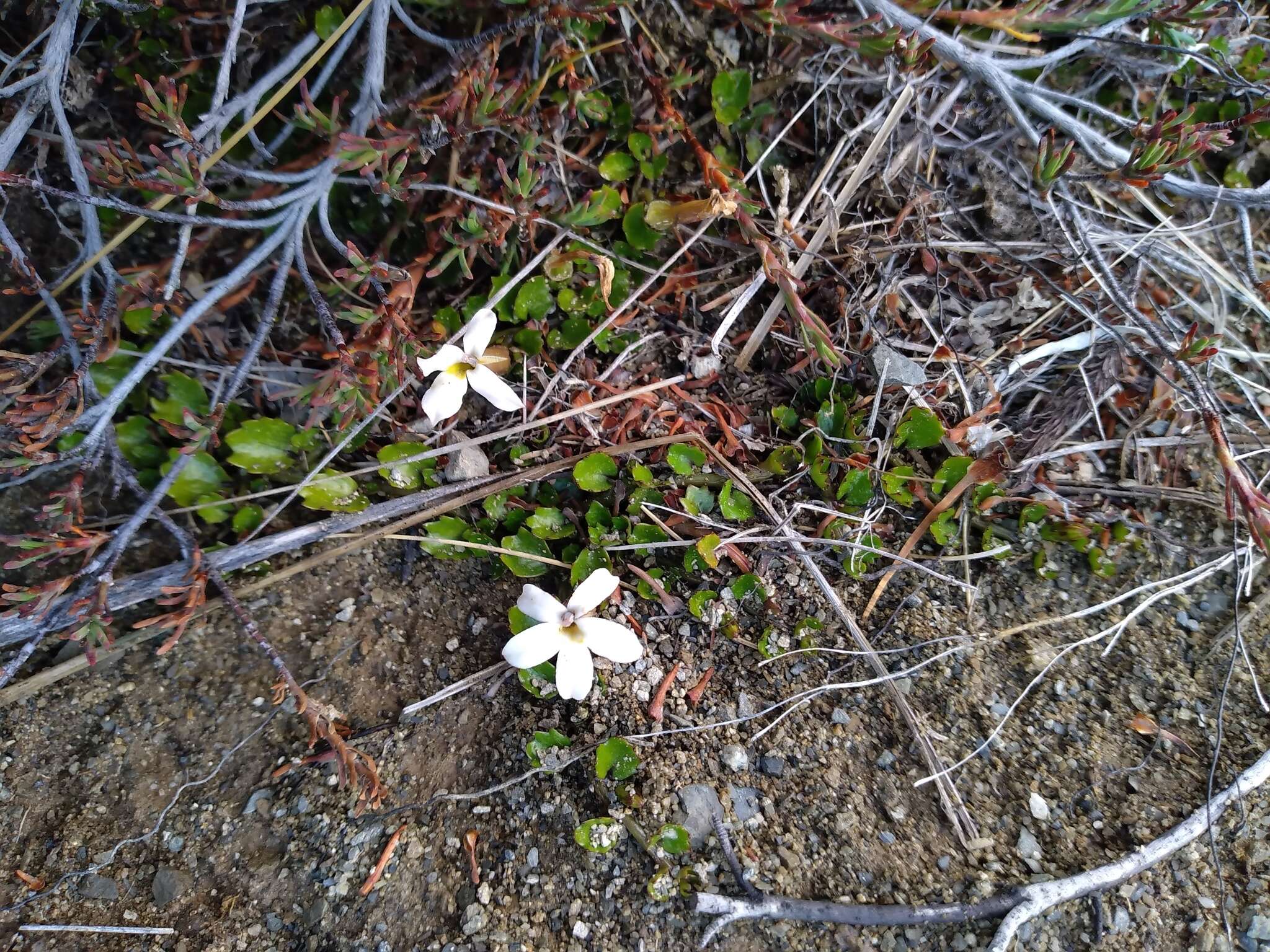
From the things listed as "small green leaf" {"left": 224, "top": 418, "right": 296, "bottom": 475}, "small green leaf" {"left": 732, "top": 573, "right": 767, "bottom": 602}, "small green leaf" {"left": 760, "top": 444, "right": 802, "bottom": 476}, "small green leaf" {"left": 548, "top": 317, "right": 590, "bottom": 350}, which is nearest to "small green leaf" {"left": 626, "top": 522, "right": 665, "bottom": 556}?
"small green leaf" {"left": 732, "top": 573, "right": 767, "bottom": 602}

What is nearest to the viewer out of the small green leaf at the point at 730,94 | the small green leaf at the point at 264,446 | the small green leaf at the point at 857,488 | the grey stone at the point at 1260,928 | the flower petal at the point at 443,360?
the grey stone at the point at 1260,928

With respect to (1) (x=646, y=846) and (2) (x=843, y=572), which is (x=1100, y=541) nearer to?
(2) (x=843, y=572)

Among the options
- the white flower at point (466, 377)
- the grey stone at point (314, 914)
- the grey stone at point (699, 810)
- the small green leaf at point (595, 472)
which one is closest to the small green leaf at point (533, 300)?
the white flower at point (466, 377)

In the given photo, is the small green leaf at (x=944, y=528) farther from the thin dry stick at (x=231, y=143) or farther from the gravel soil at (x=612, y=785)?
the thin dry stick at (x=231, y=143)

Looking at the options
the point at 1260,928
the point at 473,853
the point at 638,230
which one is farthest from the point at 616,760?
the point at 638,230

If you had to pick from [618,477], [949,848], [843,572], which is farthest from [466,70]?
[949,848]

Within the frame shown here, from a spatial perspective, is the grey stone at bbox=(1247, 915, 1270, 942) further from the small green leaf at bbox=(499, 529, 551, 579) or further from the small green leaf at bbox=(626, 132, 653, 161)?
the small green leaf at bbox=(626, 132, 653, 161)
